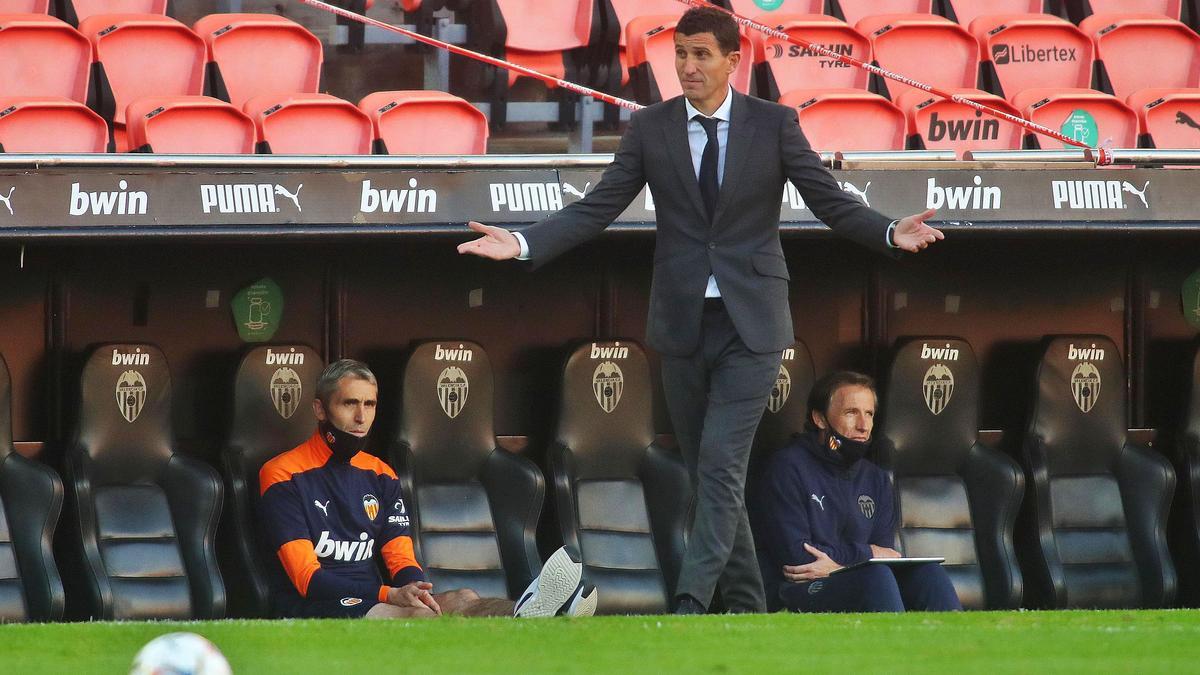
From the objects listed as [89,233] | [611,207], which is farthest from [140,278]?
[611,207]

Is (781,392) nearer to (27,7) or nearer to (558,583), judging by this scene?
(558,583)

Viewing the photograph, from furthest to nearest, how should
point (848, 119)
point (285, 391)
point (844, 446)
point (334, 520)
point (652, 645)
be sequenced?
point (848, 119) < point (285, 391) < point (844, 446) < point (334, 520) < point (652, 645)

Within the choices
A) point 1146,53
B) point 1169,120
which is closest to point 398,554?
point 1169,120

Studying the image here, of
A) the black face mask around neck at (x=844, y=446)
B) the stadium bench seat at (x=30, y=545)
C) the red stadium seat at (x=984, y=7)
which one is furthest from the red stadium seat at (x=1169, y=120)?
the stadium bench seat at (x=30, y=545)

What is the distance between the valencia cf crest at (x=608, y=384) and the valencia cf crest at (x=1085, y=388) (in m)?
1.95

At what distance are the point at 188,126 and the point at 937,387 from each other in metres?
3.25

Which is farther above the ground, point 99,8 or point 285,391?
point 99,8

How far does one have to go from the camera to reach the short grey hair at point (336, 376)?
6.46 metres

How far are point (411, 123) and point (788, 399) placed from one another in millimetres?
1986

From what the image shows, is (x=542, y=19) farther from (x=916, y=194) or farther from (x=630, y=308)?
(x=916, y=194)

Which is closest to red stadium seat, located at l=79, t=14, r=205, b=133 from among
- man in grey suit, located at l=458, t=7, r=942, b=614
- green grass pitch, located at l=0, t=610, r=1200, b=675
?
man in grey suit, located at l=458, t=7, r=942, b=614

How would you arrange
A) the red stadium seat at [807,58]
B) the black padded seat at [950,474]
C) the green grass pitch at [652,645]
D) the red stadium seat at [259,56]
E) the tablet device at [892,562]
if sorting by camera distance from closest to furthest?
the green grass pitch at [652,645]
the tablet device at [892,562]
the black padded seat at [950,474]
the red stadium seat at [259,56]
the red stadium seat at [807,58]

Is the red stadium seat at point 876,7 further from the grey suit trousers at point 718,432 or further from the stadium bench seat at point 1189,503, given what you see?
the grey suit trousers at point 718,432

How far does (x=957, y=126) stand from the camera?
852cm
